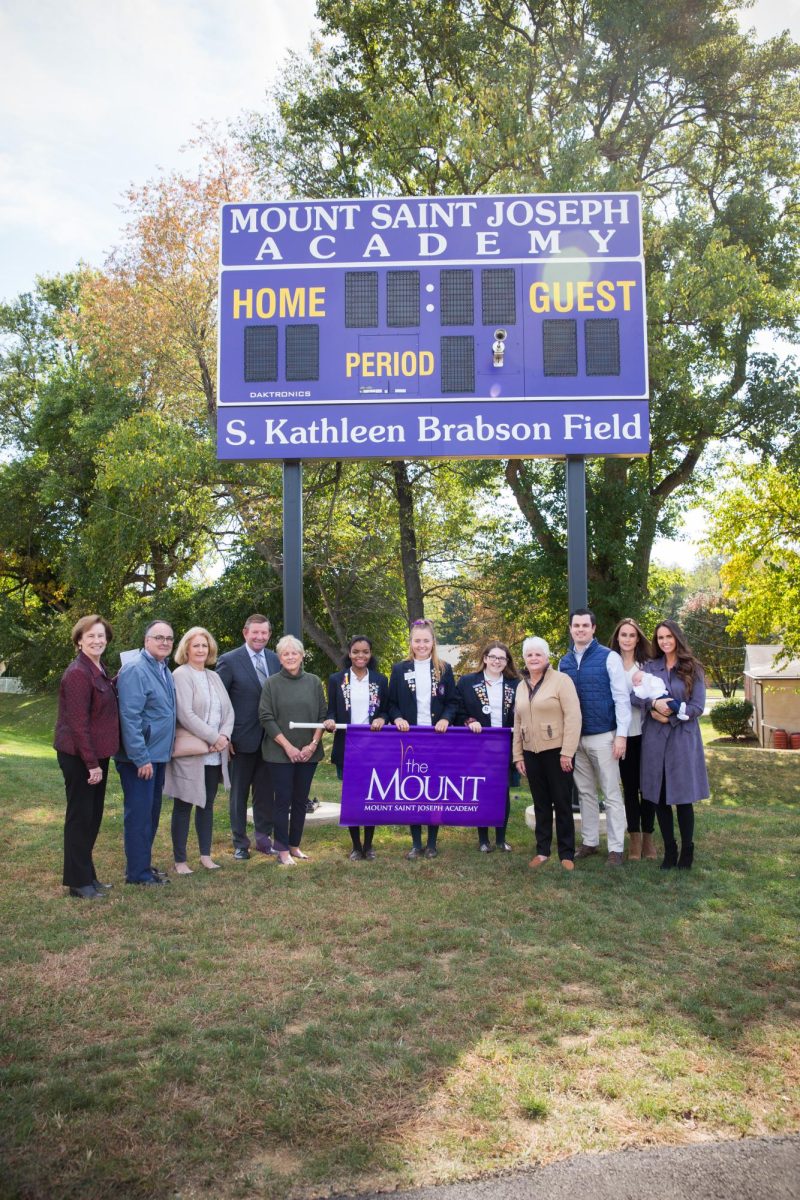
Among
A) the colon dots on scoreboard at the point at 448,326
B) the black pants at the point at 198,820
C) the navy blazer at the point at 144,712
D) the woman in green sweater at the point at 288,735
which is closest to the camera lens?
the navy blazer at the point at 144,712

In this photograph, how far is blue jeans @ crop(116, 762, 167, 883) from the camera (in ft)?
20.0

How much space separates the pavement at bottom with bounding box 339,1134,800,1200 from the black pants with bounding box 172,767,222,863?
4152 millimetres

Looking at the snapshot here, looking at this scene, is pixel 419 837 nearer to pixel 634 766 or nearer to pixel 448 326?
pixel 634 766

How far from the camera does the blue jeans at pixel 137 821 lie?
6.09 m

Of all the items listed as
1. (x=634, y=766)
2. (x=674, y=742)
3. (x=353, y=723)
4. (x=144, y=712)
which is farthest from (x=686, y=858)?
(x=144, y=712)

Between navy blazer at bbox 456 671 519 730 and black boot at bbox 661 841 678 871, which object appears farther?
navy blazer at bbox 456 671 519 730

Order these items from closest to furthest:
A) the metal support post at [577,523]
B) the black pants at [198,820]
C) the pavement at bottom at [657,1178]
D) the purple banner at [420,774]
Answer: the pavement at bottom at [657,1178]
the black pants at [198,820]
the purple banner at [420,774]
the metal support post at [577,523]

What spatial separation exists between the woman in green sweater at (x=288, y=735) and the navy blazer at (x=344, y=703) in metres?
0.18

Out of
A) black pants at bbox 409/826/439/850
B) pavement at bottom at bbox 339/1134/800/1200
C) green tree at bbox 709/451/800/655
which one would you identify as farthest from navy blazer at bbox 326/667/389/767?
green tree at bbox 709/451/800/655

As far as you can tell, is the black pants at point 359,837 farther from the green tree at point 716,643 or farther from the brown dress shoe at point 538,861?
the green tree at point 716,643

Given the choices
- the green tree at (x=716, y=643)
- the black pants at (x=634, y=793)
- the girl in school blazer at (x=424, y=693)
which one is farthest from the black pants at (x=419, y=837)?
the green tree at (x=716, y=643)

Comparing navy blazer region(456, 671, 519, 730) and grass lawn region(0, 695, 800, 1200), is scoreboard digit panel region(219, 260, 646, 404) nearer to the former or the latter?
navy blazer region(456, 671, 519, 730)

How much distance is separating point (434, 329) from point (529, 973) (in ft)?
20.4

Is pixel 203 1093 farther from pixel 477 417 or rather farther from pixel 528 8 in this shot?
pixel 528 8
